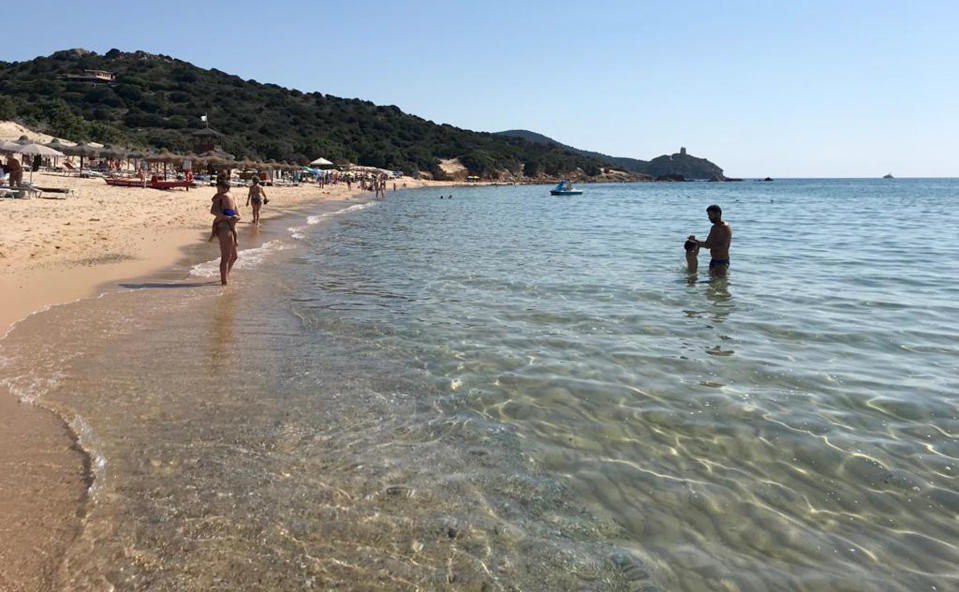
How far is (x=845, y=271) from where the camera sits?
11148mm

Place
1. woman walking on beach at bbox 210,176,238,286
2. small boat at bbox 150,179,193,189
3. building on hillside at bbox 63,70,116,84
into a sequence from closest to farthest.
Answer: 1. woman walking on beach at bbox 210,176,238,286
2. small boat at bbox 150,179,193,189
3. building on hillside at bbox 63,70,116,84

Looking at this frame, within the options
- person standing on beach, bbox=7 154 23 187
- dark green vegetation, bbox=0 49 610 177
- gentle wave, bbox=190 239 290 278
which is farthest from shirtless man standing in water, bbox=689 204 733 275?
dark green vegetation, bbox=0 49 610 177

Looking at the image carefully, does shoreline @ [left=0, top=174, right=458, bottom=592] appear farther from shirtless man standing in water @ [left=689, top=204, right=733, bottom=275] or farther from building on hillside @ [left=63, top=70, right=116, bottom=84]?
building on hillside @ [left=63, top=70, right=116, bottom=84]

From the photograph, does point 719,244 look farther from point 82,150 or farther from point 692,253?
point 82,150

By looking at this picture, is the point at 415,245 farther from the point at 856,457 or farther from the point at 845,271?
the point at 856,457

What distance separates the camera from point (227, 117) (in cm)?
7906

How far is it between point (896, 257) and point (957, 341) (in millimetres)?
8066

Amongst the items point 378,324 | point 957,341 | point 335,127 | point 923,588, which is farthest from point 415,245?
point 335,127

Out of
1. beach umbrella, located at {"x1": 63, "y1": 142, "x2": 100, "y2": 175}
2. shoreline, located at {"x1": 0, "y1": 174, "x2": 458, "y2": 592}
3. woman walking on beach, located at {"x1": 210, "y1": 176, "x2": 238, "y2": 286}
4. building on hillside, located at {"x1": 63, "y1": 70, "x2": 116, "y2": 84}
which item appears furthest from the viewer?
building on hillside, located at {"x1": 63, "y1": 70, "x2": 116, "y2": 84}

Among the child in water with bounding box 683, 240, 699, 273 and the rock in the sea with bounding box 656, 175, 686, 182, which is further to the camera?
the rock in the sea with bounding box 656, 175, 686, 182

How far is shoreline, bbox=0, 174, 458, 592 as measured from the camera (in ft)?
8.59

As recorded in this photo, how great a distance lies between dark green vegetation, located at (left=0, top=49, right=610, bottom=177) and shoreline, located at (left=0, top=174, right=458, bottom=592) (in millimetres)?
34868

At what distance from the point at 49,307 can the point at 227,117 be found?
3176 inches

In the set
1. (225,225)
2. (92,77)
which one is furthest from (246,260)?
(92,77)
